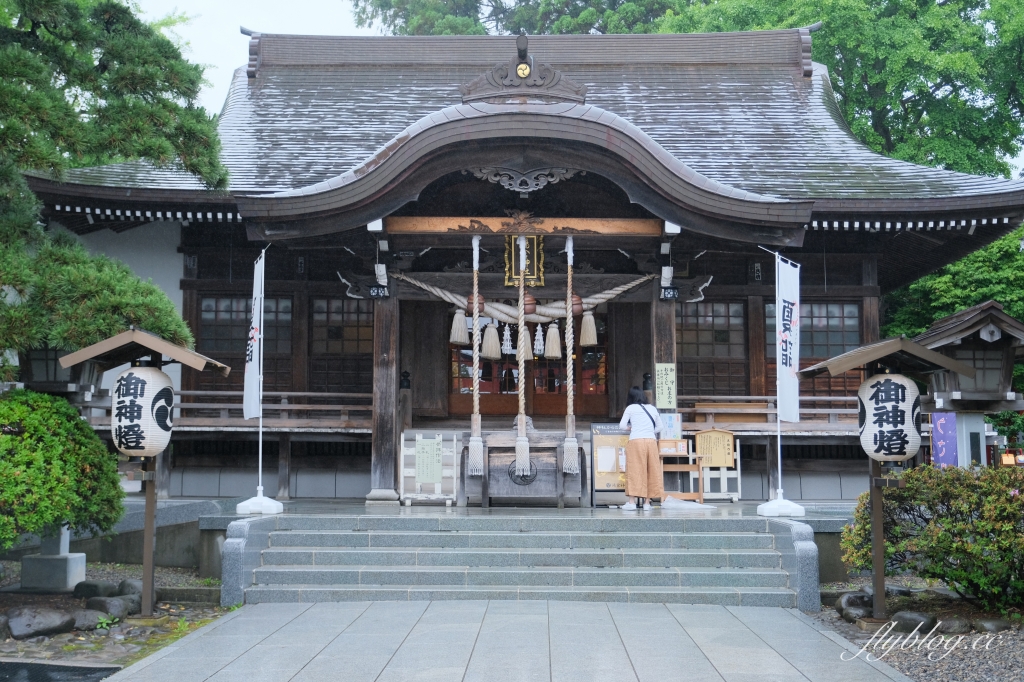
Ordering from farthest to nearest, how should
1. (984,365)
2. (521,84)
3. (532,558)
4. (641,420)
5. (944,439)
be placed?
(521,84) < (641,420) < (944,439) < (984,365) < (532,558)

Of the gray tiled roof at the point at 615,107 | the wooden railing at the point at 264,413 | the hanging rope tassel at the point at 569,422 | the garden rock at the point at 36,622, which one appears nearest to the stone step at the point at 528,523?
the hanging rope tassel at the point at 569,422

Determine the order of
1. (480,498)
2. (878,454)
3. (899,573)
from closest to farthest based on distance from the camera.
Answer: (878,454)
(899,573)
(480,498)

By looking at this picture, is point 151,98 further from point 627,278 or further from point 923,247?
point 923,247

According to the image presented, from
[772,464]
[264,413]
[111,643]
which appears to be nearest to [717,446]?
[772,464]

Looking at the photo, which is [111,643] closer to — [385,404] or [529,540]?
[529,540]

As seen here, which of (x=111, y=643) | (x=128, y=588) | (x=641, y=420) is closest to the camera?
(x=111, y=643)

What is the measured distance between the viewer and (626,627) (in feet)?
25.4

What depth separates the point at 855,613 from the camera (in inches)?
325

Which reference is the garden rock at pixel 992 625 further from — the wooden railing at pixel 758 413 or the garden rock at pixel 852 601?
the wooden railing at pixel 758 413

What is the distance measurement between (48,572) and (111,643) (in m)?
2.33

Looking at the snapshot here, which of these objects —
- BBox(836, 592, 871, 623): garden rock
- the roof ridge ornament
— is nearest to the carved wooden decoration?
the roof ridge ornament

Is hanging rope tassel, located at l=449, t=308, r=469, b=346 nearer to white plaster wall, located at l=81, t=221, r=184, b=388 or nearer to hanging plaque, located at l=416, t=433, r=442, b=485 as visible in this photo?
hanging plaque, located at l=416, t=433, r=442, b=485

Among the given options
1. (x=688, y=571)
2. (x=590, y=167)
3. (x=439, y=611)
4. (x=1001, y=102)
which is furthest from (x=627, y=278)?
(x=1001, y=102)

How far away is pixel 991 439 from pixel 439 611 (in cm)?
777
